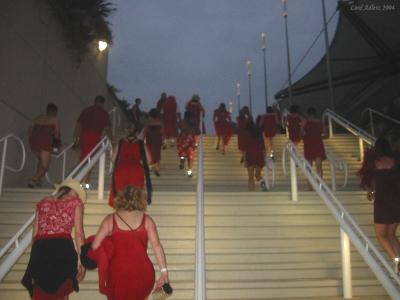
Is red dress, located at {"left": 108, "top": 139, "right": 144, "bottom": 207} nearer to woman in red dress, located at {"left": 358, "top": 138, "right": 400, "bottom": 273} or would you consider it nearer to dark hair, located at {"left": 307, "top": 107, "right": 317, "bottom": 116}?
woman in red dress, located at {"left": 358, "top": 138, "right": 400, "bottom": 273}

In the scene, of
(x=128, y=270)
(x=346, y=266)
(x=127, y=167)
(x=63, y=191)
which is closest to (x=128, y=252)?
(x=128, y=270)

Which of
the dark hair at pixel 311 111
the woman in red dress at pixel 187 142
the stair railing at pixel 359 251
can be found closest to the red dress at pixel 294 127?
the dark hair at pixel 311 111

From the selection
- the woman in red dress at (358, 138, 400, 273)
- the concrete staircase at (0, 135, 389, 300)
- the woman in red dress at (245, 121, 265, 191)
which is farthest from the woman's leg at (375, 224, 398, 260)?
the woman in red dress at (245, 121, 265, 191)

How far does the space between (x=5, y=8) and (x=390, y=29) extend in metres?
14.8

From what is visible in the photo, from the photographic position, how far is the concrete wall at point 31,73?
755 centimetres

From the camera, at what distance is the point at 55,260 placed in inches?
142

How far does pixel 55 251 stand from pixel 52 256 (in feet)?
0.14

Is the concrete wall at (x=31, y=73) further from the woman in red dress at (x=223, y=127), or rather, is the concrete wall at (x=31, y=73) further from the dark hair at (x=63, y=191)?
the dark hair at (x=63, y=191)

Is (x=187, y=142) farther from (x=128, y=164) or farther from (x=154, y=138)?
(x=128, y=164)

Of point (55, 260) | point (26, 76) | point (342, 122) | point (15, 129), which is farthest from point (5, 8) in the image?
point (342, 122)

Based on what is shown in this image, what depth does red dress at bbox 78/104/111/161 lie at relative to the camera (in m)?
8.09

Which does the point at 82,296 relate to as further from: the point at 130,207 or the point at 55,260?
the point at 130,207

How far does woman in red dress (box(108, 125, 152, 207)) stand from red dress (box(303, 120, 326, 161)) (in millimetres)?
4045

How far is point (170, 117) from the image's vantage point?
11.3 m
